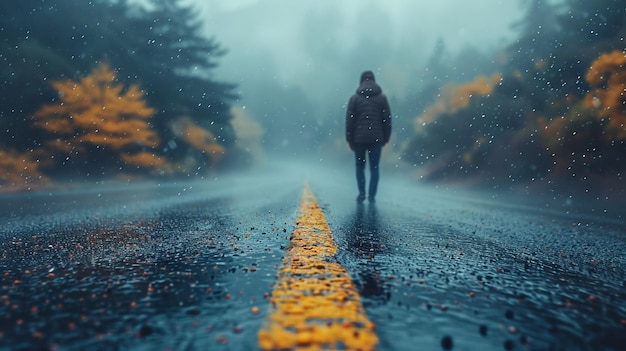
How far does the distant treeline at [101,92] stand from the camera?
1805 cm

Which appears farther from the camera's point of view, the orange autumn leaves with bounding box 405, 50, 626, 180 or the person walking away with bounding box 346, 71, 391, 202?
the orange autumn leaves with bounding box 405, 50, 626, 180

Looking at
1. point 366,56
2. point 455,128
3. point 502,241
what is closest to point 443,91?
point 455,128

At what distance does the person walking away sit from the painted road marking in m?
5.46

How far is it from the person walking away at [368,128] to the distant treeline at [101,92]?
12.8 meters

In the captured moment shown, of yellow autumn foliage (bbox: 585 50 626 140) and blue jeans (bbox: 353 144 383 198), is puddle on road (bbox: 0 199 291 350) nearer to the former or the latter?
blue jeans (bbox: 353 144 383 198)

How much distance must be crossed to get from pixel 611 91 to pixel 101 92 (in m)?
19.4

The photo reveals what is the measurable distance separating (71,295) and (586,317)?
7.93 ft

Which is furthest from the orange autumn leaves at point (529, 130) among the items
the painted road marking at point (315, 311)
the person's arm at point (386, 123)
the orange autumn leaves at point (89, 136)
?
the orange autumn leaves at point (89, 136)

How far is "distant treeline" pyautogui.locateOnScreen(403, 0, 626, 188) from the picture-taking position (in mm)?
13594

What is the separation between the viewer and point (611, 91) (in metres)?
12.8

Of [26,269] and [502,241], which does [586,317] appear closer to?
[502,241]

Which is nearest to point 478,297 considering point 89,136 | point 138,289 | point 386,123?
point 138,289

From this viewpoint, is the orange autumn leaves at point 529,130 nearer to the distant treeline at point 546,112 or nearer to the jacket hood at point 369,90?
the distant treeline at point 546,112

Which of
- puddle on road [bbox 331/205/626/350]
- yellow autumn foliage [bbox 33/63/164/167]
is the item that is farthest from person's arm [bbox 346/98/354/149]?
yellow autumn foliage [bbox 33/63/164/167]
